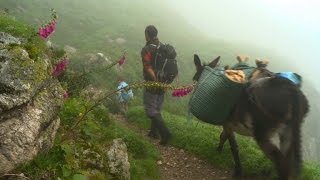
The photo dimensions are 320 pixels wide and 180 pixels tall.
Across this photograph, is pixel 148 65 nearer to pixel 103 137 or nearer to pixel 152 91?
pixel 152 91

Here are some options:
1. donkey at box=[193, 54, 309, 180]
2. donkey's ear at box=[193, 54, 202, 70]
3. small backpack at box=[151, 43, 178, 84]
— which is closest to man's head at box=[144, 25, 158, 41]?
small backpack at box=[151, 43, 178, 84]

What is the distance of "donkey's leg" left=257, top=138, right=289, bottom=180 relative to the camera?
819 centimetres

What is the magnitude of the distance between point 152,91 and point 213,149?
7.11ft

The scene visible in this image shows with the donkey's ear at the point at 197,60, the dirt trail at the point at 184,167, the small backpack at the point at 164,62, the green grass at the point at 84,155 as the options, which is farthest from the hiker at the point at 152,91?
the donkey's ear at the point at 197,60

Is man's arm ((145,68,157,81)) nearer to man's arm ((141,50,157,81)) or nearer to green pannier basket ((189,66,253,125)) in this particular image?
man's arm ((141,50,157,81))

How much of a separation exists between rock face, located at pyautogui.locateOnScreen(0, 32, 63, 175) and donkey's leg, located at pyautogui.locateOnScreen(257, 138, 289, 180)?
3859 millimetres

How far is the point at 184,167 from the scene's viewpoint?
35.3 ft

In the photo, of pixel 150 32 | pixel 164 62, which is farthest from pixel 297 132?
pixel 150 32

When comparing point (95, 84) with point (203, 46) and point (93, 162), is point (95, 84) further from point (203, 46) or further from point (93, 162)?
point (203, 46)

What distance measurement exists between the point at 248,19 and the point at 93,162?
13417cm

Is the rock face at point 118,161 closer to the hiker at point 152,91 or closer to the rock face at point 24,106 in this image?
the rock face at point 24,106

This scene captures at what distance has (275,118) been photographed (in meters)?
8.16

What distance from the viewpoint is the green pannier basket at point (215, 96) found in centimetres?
895

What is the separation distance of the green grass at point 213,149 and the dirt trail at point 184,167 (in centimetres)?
20
